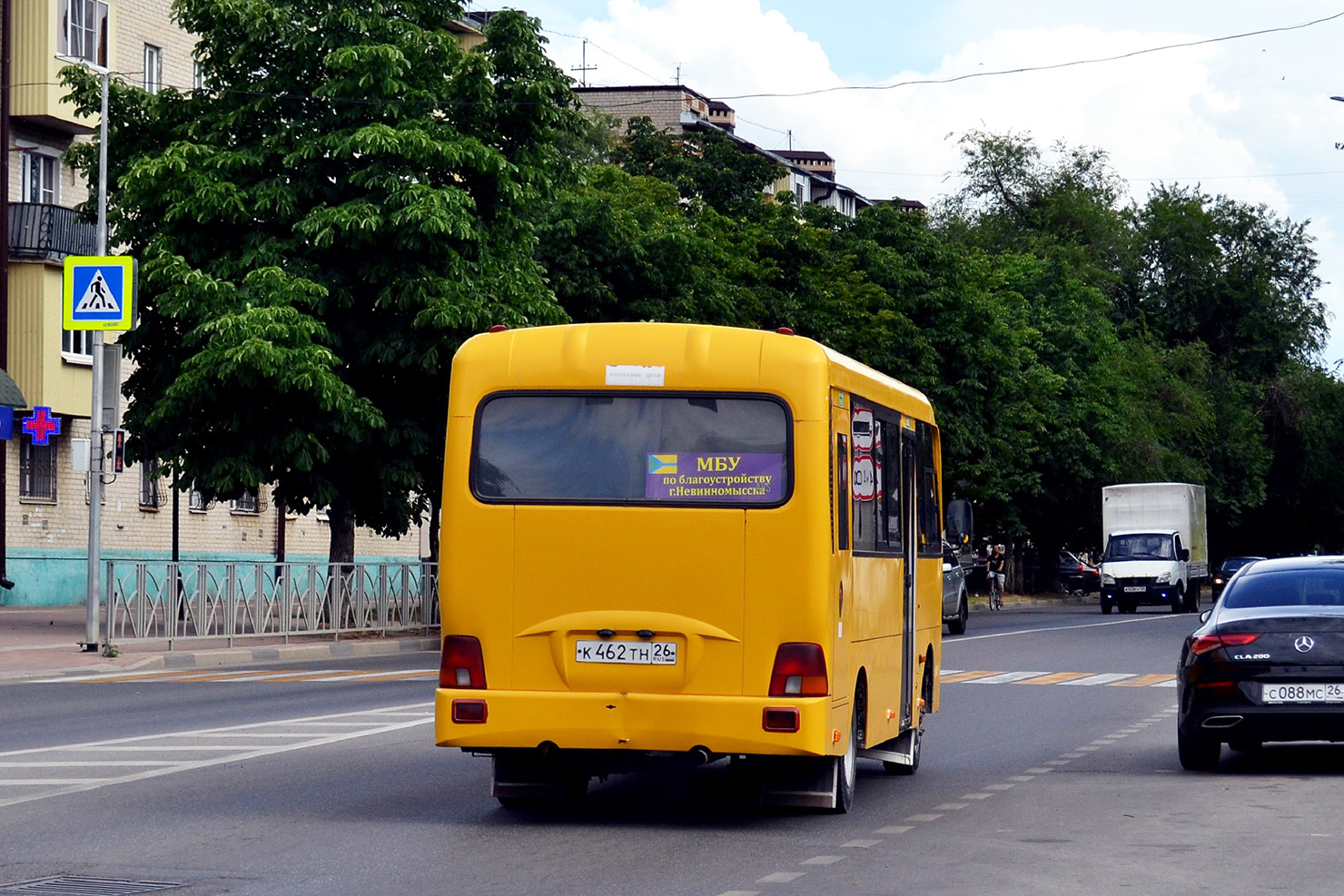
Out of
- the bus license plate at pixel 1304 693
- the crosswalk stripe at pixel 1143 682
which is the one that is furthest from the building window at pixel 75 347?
the bus license plate at pixel 1304 693

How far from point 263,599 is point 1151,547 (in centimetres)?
3339

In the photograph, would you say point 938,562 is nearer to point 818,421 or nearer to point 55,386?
point 818,421

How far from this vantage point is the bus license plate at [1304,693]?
13.7 m

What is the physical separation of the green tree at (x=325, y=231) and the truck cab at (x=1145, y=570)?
1042 inches

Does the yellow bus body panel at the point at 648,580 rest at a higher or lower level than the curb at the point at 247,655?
higher

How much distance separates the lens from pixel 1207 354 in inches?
3263

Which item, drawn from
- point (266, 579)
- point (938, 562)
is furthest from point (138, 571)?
point (938, 562)

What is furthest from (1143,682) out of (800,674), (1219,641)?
(800,674)

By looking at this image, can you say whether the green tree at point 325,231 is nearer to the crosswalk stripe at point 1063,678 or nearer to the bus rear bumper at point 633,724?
the crosswalk stripe at point 1063,678

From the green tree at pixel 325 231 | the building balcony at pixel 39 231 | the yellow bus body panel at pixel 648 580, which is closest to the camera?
the yellow bus body panel at pixel 648 580

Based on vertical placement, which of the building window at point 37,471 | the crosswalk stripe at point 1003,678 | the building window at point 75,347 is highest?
the building window at point 75,347

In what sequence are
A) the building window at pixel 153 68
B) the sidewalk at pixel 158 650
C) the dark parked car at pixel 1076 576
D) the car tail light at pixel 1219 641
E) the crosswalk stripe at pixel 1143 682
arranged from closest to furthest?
the car tail light at pixel 1219 641 < the crosswalk stripe at pixel 1143 682 < the sidewalk at pixel 158 650 < the building window at pixel 153 68 < the dark parked car at pixel 1076 576

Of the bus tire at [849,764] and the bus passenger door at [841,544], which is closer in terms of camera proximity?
the bus passenger door at [841,544]

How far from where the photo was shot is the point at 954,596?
130ft
